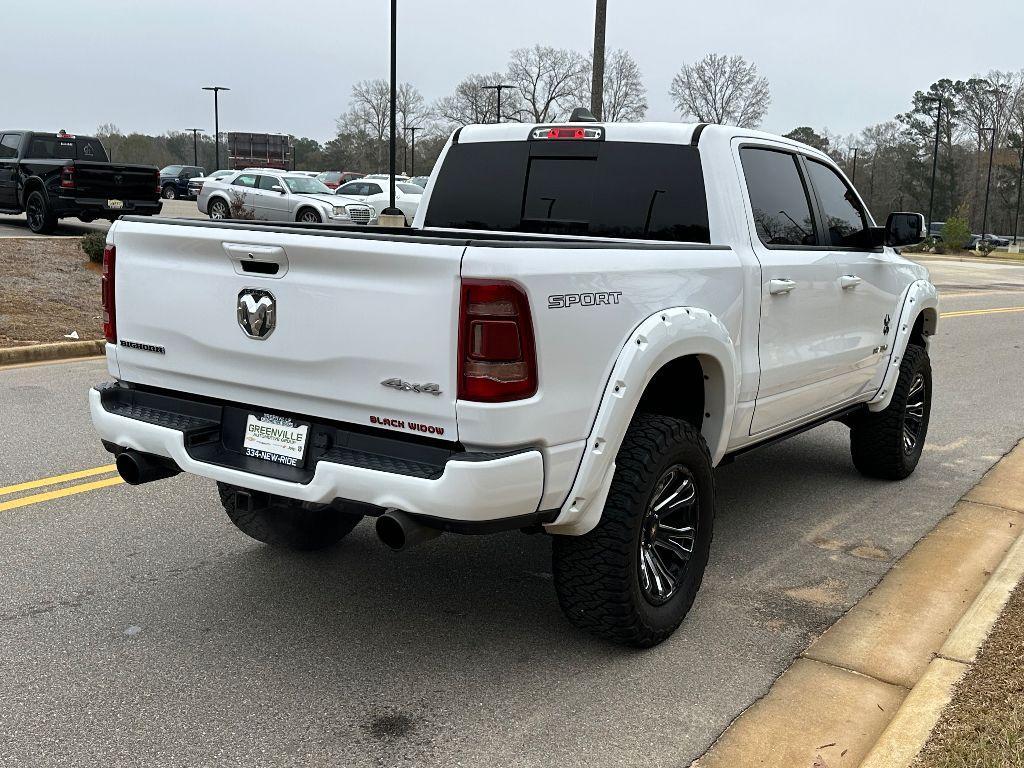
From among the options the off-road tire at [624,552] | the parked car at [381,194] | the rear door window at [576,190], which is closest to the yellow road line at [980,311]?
the rear door window at [576,190]

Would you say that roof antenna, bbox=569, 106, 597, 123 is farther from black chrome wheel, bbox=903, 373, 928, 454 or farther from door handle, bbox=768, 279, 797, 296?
black chrome wheel, bbox=903, 373, 928, 454

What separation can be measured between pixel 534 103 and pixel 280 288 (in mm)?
93130

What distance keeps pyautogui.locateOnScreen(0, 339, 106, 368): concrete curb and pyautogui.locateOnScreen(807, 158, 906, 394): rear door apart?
776cm

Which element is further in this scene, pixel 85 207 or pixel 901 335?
pixel 85 207

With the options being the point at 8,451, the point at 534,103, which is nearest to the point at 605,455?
the point at 8,451

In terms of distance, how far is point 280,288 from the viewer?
348cm

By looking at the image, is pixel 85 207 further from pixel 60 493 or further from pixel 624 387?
pixel 624 387

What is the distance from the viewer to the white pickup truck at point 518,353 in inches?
125

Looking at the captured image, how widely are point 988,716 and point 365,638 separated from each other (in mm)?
2193

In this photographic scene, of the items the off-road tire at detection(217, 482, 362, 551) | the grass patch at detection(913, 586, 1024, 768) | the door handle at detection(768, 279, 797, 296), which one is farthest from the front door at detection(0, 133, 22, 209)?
the grass patch at detection(913, 586, 1024, 768)

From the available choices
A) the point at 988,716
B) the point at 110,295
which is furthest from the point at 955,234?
the point at 110,295

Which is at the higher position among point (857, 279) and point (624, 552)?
point (857, 279)

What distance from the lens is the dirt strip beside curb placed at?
126 inches

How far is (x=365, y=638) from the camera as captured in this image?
12.9 ft
